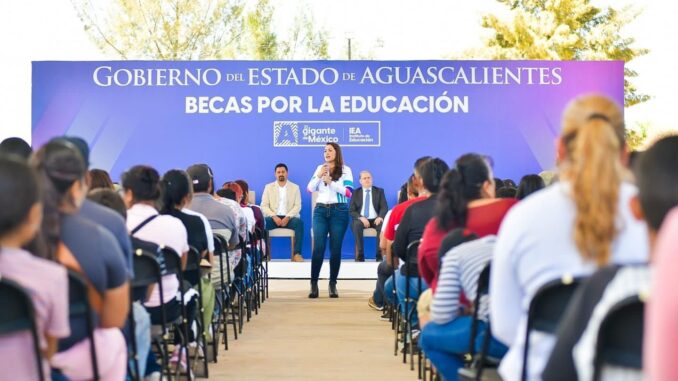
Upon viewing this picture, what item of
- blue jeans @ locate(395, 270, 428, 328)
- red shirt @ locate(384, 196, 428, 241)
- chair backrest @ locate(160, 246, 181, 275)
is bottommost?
blue jeans @ locate(395, 270, 428, 328)

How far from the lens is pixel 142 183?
16.3ft

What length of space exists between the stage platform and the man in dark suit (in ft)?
1.16

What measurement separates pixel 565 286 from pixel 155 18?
2871 cm

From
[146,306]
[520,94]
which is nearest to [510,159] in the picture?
[520,94]

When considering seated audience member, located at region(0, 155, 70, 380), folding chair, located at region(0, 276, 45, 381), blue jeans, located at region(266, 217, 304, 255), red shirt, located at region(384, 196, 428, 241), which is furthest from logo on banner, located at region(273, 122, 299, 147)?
folding chair, located at region(0, 276, 45, 381)

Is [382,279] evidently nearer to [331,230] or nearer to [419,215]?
[331,230]

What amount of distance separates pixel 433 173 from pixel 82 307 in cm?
310

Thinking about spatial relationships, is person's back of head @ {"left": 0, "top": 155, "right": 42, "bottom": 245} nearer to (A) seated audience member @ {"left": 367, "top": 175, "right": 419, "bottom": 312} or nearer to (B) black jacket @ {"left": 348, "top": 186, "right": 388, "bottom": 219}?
(A) seated audience member @ {"left": 367, "top": 175, "right": 419, "bottom": 312}

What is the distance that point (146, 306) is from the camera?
4875 mm

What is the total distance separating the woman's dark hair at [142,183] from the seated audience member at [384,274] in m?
2.04

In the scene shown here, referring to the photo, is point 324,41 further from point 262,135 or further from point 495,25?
point 262,135

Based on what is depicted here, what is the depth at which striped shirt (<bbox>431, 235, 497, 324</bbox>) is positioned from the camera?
3.74m

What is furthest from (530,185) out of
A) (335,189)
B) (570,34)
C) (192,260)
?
(570,34)

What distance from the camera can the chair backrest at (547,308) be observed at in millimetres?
2744
